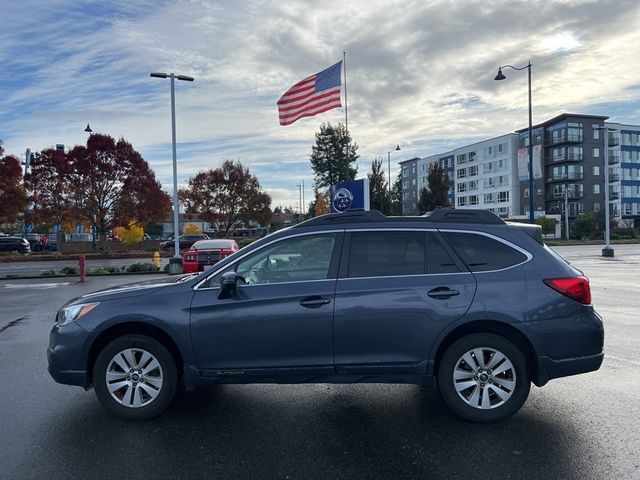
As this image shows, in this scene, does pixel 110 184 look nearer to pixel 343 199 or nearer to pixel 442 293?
pixel 343 199

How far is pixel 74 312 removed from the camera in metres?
4.55

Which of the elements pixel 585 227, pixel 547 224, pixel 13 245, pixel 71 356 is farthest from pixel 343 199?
pixel 547 224

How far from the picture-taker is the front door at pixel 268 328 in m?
4.35

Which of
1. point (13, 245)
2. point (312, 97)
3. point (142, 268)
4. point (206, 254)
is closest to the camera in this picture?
point (206, 254)

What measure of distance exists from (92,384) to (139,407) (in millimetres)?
502

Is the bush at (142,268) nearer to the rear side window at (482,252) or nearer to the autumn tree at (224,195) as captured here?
the rear side window at (482,252)

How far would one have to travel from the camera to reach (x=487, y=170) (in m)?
87.8

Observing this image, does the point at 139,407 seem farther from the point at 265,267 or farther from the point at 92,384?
the point at 265,267

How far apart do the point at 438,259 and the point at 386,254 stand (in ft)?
1.53

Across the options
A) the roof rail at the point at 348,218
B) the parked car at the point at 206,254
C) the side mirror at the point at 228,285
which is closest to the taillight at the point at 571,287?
the roof rail at the point at 348,218

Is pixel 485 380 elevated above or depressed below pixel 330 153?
below

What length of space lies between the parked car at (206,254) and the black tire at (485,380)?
987 cm

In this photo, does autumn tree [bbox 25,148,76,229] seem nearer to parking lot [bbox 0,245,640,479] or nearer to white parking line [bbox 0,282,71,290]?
white parking line [bbox 0,282,71,290]

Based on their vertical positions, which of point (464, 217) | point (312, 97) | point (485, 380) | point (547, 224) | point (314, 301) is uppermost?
point (312, 97)
